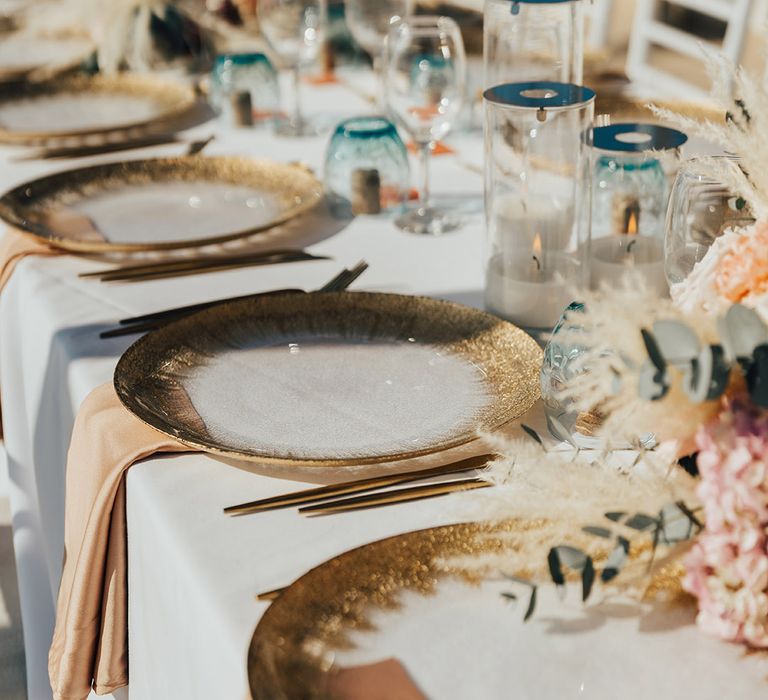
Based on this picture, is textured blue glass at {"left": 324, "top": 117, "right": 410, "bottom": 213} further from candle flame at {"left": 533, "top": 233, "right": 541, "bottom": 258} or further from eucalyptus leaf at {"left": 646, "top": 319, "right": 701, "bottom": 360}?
eucalyptus leaf at {"left": 646, "top": 319, "right": 701, "bottom": 360}

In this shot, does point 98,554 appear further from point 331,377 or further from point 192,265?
point 192,265

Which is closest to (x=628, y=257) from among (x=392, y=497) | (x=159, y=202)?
(x=392, y=497)

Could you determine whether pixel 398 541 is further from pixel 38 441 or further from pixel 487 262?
pixel 38 441

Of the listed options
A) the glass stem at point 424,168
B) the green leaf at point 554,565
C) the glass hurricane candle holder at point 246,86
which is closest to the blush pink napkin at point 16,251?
the glass stem at point 424,168

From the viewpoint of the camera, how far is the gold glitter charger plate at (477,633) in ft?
2.28

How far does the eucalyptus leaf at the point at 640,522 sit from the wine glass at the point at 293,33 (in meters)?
1.38

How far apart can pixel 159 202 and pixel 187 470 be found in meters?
0.73

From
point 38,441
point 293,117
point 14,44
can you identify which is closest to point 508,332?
point 38,441

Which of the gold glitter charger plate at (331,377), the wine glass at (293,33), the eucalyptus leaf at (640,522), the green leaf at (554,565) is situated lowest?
the gold glitter charger plate at (331,377)

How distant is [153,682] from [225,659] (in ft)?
0.69

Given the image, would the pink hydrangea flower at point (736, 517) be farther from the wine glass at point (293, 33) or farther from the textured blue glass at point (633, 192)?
the wine glass at point (293, 33)

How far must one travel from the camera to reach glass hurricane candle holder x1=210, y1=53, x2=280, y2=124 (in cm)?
197

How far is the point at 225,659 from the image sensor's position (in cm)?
77

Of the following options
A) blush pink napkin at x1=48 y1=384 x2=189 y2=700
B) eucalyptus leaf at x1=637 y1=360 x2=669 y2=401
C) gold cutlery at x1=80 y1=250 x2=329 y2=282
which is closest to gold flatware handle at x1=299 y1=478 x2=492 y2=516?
blush pink napkin at x1=48 y1=384 x2=189 y2=700
